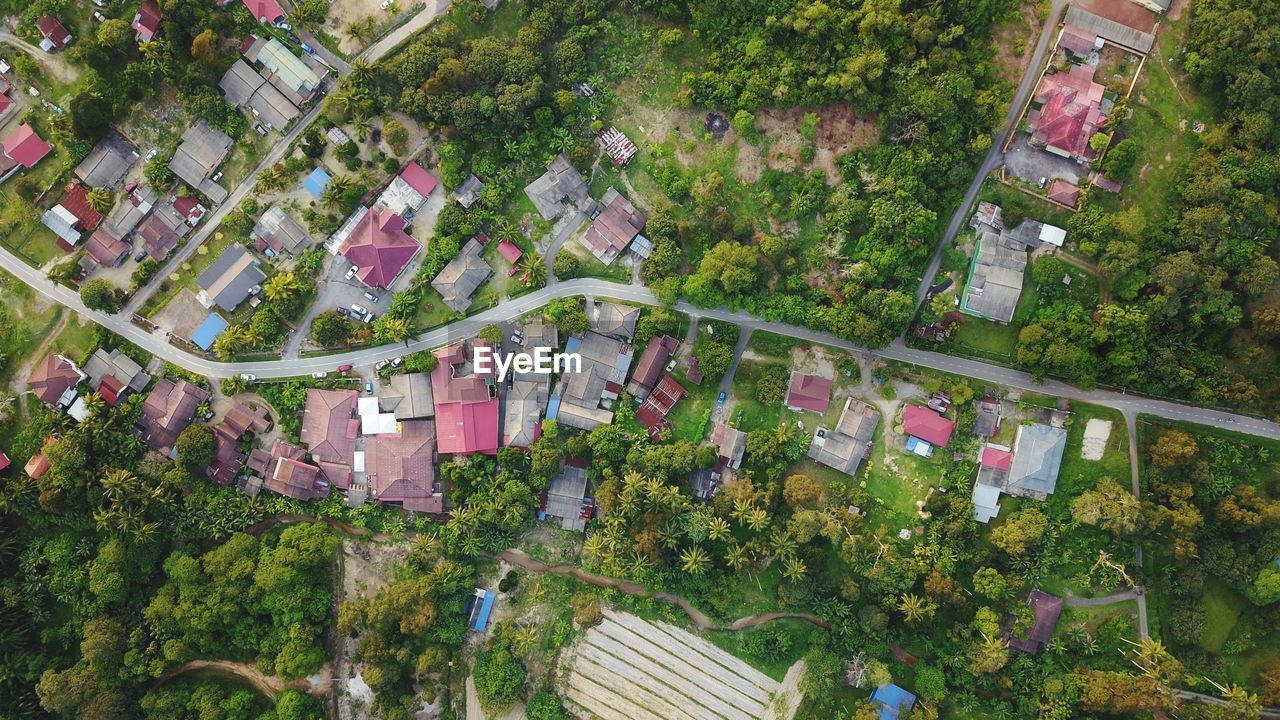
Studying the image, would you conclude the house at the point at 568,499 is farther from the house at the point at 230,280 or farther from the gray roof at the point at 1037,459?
the gray roof at the point at 1037,459

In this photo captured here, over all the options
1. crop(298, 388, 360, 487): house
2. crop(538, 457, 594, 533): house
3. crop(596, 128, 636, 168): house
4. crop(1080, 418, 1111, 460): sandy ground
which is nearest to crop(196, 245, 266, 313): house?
crop(298, 388, 360, 487): house

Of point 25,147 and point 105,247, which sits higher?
point 25,147

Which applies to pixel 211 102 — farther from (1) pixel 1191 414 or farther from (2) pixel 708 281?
(1) pixel 1191 414

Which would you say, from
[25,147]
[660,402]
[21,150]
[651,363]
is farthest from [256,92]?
[660,402]

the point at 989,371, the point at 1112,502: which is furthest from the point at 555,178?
the point at 1112,502

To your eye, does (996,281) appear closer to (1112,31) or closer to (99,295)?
(1112,31)

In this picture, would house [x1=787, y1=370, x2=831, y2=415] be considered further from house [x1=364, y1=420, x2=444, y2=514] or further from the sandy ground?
house [x1=364, y1=420, x2=444, y2=514]

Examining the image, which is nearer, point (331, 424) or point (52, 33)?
point (52, 33)
